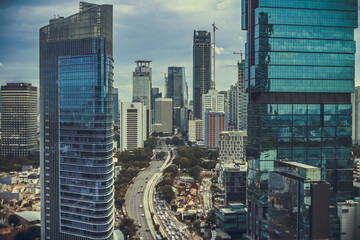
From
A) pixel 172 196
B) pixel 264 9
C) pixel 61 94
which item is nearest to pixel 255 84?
pixel 264 9

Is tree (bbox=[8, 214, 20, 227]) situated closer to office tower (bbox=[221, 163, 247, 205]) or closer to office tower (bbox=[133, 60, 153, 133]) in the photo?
office tower (bbox=[221, 163, 247, 205])

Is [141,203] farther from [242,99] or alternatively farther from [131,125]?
[242,99]

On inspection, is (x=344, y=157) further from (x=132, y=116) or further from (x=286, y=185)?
(x=132, y=116)

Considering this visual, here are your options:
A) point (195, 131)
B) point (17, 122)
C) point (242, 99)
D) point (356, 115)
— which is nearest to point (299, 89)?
point (356, 115)

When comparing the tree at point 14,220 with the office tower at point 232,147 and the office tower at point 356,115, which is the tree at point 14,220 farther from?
the office tower at point 356,115

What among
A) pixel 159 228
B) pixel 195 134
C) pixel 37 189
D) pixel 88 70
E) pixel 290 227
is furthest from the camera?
pixel 195 134

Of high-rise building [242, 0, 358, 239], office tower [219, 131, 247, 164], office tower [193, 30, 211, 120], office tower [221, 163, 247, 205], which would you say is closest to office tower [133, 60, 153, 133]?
office tower [193, 30, 211, 120]

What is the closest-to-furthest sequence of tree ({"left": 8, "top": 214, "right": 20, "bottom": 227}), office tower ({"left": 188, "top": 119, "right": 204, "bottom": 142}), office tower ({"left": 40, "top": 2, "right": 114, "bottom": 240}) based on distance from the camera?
office tower ({"left": 40, "top": 2, "right": 114, "bottom": 240})
tree ({"left": 8, "top": 214, "right": 20, "bottom": 227})
office tower ({"left": 188, "top": 119, "right": 204, "bottom": 142})
